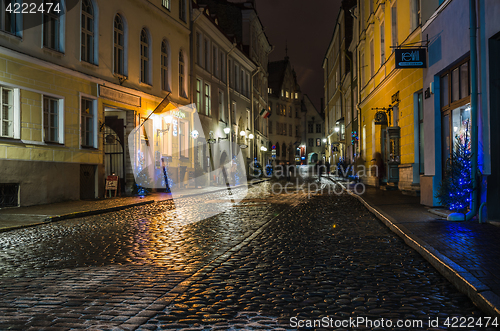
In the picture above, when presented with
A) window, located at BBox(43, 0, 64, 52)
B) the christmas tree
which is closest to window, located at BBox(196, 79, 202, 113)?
window, located at BBox(43, 0, 64, 52)

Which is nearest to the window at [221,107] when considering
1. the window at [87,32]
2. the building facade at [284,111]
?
the window at [87,32]

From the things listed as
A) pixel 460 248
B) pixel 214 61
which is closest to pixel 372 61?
pixel 214 61

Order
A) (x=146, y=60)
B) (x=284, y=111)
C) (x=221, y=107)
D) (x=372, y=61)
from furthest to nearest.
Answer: (x=284, y=111)
(x=221, y=107)
(x=372, y=61)
(x=146, y=60)

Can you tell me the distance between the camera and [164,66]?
25562mm

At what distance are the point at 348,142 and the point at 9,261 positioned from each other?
38.9 metres

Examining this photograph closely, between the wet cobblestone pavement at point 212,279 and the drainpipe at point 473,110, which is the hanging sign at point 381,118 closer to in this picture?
the drainpipe at point 473,110

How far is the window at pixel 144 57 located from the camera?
912 inches

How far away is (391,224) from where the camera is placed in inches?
372

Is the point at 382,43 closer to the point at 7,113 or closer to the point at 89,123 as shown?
the point at 89,123

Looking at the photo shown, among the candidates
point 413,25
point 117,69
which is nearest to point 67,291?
point 413,25

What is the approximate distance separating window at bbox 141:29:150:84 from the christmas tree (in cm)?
1683

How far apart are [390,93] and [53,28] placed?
46.7ft

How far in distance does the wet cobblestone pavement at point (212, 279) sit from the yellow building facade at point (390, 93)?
8.61m

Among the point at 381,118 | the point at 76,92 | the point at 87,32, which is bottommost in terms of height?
the point at 381,118
